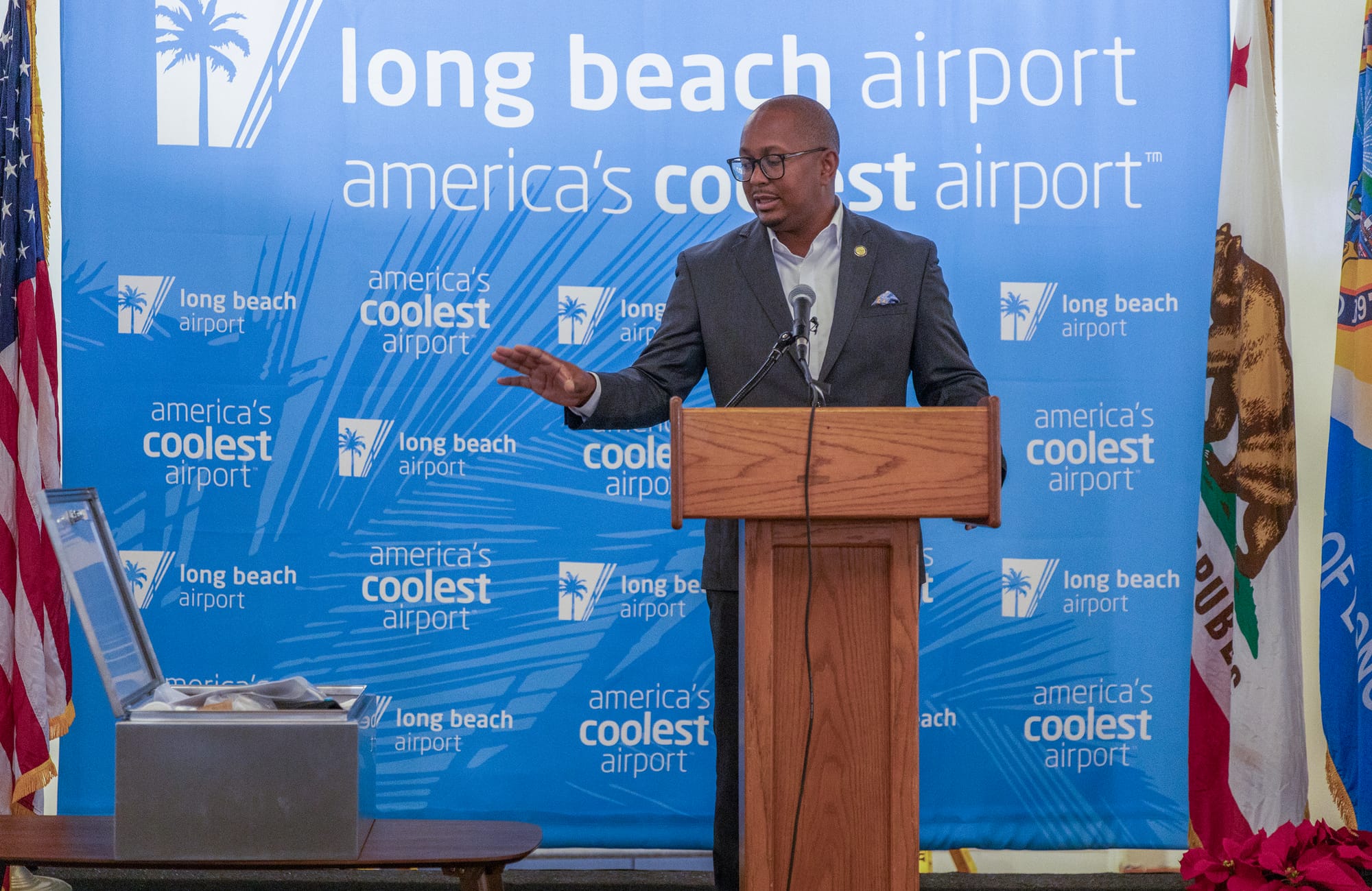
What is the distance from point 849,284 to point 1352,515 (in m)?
1.71

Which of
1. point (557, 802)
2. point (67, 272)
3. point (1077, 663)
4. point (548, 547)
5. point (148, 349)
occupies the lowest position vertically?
point (557, 802)

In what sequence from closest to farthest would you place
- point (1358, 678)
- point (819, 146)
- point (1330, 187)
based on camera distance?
point (819, 146), point (1358, 678), point (1330, 187)

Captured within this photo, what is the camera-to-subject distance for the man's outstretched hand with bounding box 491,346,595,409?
83.9 inches

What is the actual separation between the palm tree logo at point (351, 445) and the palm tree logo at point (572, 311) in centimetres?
73

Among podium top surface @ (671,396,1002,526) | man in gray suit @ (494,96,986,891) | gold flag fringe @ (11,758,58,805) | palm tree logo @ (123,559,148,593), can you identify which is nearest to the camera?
podium top surface @ (671,396,1002,526)

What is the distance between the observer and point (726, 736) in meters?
2.46

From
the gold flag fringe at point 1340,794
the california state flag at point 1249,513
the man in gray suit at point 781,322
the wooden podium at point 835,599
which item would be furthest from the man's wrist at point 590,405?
the gold flag fringe at point 1340,794

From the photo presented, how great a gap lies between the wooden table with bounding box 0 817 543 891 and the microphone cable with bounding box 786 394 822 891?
33.5 inches

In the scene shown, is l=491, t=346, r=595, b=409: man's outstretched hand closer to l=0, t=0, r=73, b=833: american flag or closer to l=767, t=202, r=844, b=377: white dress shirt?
l=767, t=202, r=844, b=377: white dress shirt

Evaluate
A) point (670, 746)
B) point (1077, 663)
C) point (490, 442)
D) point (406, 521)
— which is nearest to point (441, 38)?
point (490, 442)

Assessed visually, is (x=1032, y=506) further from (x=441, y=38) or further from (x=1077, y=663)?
(x=441, y=38)

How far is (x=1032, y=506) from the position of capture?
11.8 ft

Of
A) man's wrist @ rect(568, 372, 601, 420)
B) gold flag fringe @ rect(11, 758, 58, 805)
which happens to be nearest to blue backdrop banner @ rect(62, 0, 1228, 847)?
gold flag fringe @ rect(11, 758, 58, 805)

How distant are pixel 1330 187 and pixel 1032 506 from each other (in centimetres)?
132
